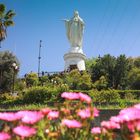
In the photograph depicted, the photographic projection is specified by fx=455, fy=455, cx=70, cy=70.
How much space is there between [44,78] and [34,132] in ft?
154

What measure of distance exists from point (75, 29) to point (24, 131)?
63.6 m

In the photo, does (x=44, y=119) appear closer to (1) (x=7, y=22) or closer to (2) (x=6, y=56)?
(1) (x=7, y=22)

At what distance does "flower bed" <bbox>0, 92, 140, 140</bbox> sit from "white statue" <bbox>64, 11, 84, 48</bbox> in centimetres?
6246

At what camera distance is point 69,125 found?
2354mm

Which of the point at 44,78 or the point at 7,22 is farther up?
the point at 7,22

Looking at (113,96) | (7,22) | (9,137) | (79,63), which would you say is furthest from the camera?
(79,63)

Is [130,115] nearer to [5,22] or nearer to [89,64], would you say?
[5,22]

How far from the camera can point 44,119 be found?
8.34ft

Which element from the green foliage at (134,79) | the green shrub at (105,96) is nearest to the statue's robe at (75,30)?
the green foliage at (134,79)

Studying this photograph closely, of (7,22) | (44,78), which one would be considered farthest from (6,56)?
(7,22)

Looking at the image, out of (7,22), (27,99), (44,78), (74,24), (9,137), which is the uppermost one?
(74,24)

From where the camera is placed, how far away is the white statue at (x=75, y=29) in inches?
2571

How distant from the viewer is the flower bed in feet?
7.45

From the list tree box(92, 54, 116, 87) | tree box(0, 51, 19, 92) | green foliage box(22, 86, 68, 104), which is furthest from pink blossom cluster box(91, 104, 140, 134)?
tree box(92, 54, 116, 87)
